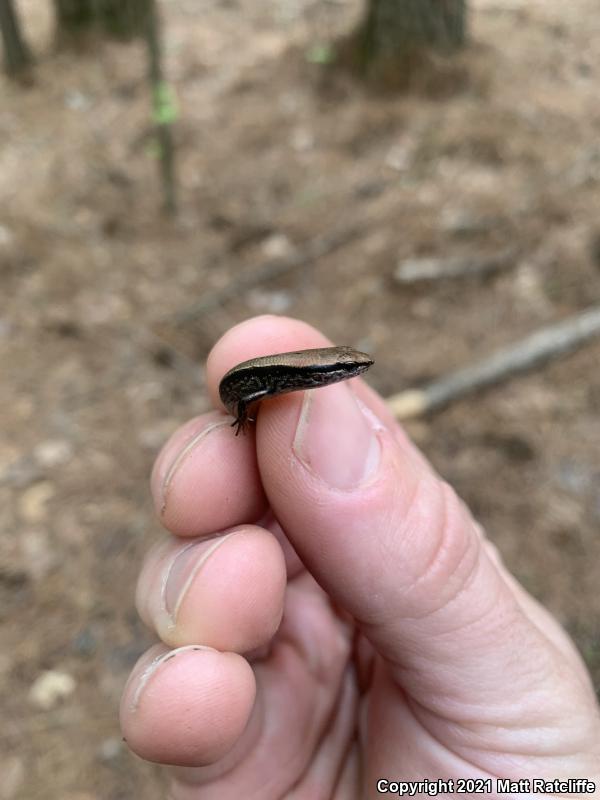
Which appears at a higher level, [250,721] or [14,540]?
[250,721]

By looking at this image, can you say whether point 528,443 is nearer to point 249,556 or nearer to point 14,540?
point 249,556

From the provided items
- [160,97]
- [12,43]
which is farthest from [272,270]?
[12,43]

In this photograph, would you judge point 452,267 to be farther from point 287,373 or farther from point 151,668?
point 151,668

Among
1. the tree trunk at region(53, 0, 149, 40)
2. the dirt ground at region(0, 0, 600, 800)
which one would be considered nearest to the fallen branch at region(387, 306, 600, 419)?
the dirt ground at region(0, 0, 600, 800)

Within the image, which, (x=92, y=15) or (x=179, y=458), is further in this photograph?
(x=92, y=15)

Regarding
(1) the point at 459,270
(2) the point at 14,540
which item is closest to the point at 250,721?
(2) the point at 14,540

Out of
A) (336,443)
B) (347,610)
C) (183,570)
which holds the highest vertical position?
(336,443)
